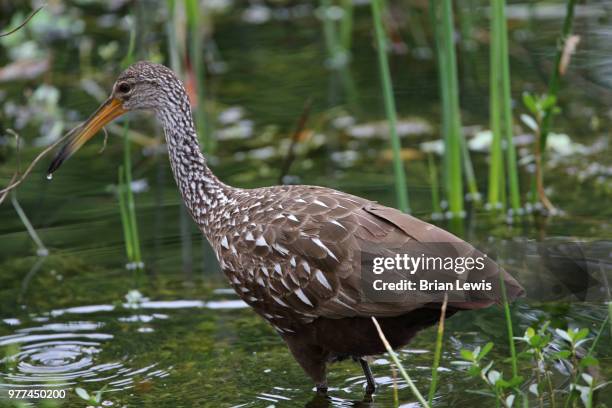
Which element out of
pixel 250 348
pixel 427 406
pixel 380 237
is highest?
pixel 380 237

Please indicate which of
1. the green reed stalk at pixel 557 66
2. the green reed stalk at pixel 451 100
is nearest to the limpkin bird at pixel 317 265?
the green reed stalk at pixel 451 100

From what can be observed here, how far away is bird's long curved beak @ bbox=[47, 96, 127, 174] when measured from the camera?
21.2 feet

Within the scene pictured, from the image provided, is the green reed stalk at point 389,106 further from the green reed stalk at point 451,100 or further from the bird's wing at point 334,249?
the bird's wing at point 334,249

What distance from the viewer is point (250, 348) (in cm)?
655

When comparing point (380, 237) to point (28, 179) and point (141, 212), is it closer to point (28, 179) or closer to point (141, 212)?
point (141, 212)

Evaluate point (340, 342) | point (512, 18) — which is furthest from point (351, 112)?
point (340, 342)

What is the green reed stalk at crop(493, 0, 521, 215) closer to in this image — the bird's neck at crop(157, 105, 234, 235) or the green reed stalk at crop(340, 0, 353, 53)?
the bird's neck at crop(157, 105, 234, 235)

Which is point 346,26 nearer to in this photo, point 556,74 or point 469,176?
point 469,176

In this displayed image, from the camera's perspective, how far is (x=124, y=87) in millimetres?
6598

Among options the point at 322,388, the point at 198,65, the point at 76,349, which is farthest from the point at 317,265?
the point at 198,65

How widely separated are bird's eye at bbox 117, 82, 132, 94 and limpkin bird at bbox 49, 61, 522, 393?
91 cm

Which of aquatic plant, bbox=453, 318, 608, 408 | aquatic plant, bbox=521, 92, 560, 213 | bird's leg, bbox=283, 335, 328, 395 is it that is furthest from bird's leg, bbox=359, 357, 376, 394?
aquatic plant, bbox=521, 92, 560, 213

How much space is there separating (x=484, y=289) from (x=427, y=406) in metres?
0.81

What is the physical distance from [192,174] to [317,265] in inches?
46.5
